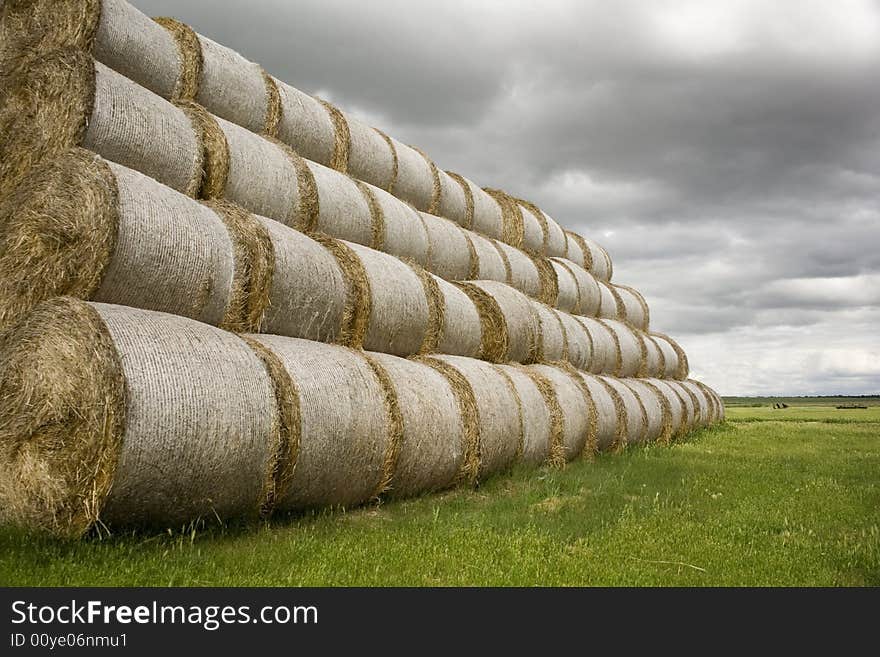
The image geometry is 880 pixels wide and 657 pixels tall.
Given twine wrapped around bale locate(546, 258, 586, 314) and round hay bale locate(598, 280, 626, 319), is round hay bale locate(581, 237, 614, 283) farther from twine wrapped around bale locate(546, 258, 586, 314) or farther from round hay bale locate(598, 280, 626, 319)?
twine wrapped around bale locate(546, 258, 586, 314)

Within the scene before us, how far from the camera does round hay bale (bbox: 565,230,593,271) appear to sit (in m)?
14.6

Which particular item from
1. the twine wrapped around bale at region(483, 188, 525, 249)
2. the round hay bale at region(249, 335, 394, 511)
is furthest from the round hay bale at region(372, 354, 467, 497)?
the twine wrapped around bale at region(483, 188, 525, 249)

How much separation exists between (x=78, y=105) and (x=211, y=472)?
9.50 feet

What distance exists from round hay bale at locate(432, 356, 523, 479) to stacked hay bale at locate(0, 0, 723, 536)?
30 millimetres

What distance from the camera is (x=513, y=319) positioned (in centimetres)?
909

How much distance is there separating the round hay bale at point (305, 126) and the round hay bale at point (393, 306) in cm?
185

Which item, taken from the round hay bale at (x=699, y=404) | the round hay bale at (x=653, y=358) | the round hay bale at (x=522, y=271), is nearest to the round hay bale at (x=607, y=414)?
the round hay bale at (x=522, y=271)

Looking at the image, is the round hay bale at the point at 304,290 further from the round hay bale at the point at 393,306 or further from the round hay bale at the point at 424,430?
the round hay bale at the point at 424,430

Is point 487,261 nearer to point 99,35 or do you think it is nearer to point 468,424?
point 468,424

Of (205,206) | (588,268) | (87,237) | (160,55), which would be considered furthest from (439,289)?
(588,268)

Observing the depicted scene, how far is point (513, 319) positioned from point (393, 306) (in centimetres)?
242

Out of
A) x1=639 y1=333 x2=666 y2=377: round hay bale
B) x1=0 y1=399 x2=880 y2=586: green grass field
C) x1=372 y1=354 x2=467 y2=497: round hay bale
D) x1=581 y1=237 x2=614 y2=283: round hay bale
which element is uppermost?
x1=581 y1=237 x2=614 y2=283: round hay bale

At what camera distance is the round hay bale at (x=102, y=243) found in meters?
4.69
